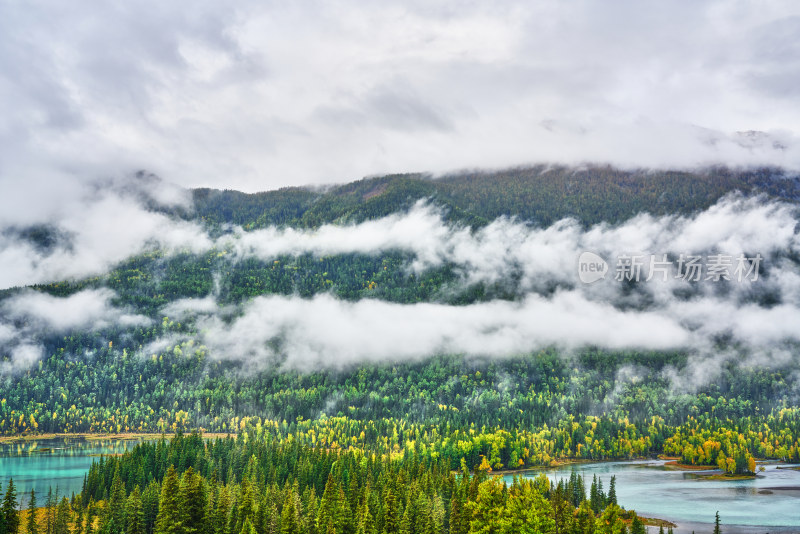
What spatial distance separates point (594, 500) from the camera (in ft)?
437

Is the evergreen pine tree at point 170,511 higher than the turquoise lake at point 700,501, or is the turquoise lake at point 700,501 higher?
the evergreen pine tree at point 170,511

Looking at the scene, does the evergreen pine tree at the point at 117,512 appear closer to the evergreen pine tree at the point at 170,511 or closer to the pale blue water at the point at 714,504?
the evergreen pine tree at the point at 170,511

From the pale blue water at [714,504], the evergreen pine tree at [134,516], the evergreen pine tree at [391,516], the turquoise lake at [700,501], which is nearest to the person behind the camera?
the evergreen pine tree at [391,516]

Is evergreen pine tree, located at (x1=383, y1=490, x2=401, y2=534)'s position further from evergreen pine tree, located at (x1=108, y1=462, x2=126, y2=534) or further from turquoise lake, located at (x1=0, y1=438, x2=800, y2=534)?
turquoise lake, located at (x1=0, y1=438, x2=800, y2=534)

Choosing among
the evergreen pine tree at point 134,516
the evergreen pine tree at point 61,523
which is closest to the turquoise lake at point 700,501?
the evergreen pine tree at point 61,523

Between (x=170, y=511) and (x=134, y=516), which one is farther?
(x=134, y=516)

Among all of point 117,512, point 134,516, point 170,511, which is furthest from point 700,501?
point 117,512

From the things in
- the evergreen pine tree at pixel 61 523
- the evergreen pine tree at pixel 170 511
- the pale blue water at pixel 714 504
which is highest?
the evergreen pine tree at pixel 170 511

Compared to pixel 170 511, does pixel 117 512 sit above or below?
below

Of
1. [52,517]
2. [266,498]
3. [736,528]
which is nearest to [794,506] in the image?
[736,528]

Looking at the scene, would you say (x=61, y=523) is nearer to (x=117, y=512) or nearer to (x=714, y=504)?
(x=117, y=512)

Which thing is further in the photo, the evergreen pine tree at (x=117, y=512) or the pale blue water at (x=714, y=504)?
the pale blue water at (x=714, y=504)

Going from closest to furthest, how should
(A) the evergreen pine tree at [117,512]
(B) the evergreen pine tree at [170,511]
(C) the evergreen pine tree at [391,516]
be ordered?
(B) the evergreen pine tree at [170,511] < (C) the evergreen pine tree at [391,516] < (A) the evergreen pine tree at [117,512]

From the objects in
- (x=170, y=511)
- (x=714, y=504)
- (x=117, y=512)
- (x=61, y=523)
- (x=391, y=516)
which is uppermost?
(x=170, y=511)
